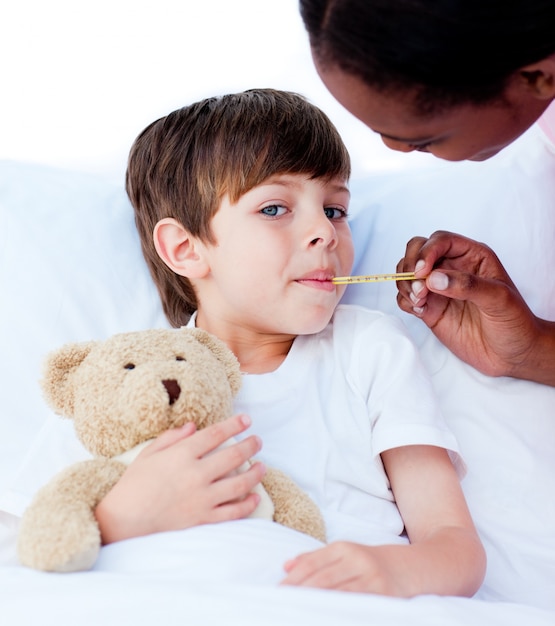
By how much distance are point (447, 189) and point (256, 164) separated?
52 cm

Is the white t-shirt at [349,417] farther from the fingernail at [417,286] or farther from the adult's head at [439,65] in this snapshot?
the adult's head at [439,65]

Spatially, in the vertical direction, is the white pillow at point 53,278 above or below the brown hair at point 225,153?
below

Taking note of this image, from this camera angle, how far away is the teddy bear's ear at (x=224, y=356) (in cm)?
125

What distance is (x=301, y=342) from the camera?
1464mm

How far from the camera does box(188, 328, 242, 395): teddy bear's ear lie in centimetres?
125

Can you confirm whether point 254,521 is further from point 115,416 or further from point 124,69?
point 124,69

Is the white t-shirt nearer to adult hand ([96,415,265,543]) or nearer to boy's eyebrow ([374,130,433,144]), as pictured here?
adult hand ([96,415,265,543])

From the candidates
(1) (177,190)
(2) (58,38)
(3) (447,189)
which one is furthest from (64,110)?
(3) (447,189)

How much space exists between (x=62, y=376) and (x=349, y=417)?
46cm

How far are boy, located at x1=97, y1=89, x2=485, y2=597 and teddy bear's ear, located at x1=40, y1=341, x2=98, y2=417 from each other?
0.60ft

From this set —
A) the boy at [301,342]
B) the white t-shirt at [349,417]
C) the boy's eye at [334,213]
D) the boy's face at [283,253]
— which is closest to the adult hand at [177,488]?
the boy at [301,342]

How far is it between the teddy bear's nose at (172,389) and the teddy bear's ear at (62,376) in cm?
18

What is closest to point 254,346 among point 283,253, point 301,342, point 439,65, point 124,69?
point 301,342

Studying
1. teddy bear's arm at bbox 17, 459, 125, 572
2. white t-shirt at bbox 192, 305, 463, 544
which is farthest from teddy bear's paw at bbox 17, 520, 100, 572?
white t-shirt at bbox 192, 305, 463, 544
